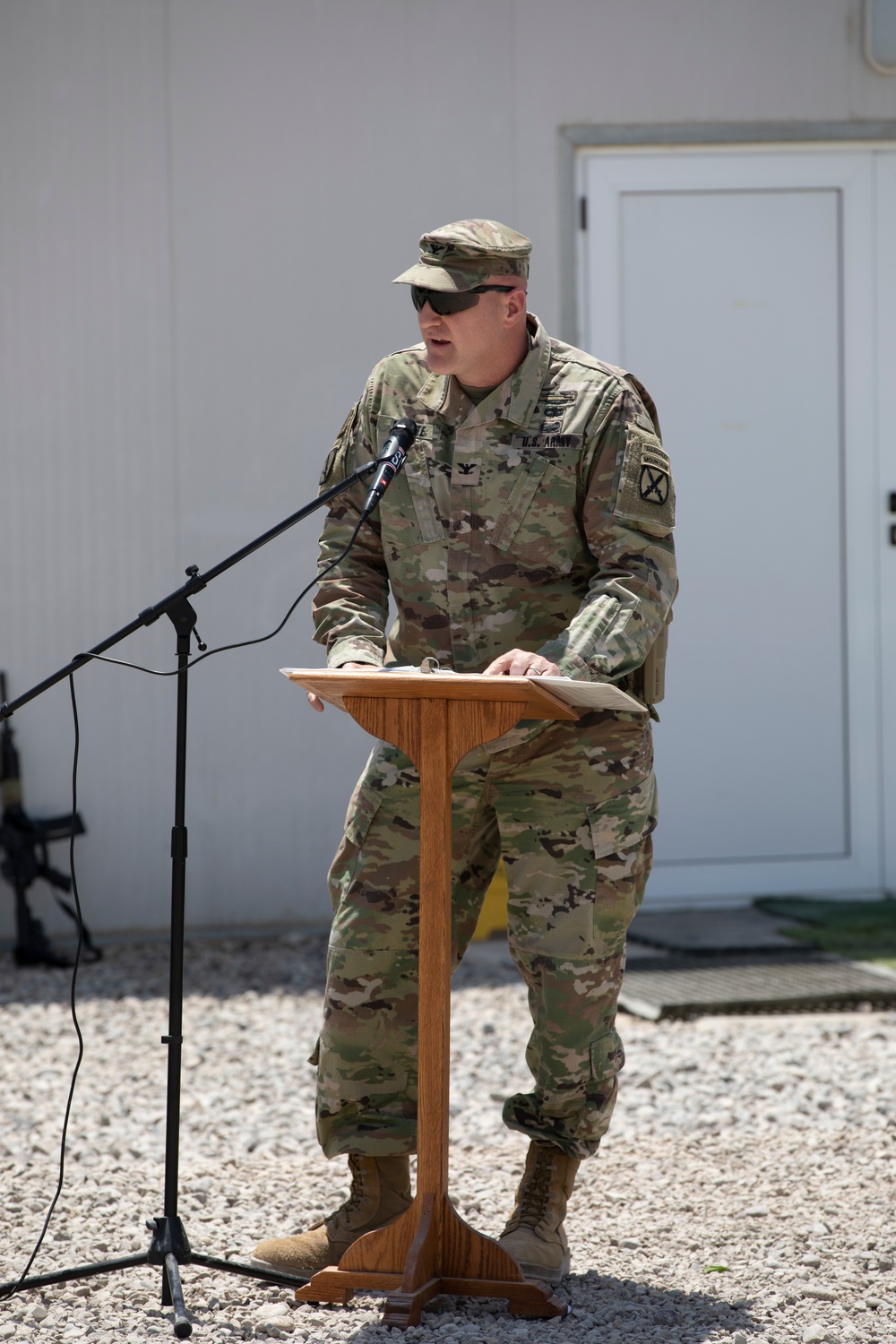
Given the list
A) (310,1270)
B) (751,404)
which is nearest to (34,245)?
(751,404)

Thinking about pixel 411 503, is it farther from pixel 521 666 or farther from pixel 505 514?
pixel 521 666

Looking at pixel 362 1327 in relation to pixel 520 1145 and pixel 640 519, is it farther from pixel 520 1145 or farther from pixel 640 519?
pixel 640 519

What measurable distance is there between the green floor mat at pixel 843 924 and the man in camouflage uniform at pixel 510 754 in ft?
9.36

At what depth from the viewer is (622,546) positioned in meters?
2.98

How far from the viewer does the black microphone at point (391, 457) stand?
2.75 meters

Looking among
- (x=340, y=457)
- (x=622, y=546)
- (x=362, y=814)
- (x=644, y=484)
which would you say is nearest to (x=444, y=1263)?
(x=362, y=814)

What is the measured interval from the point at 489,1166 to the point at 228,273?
3.81 m

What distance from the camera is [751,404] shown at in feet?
21.4

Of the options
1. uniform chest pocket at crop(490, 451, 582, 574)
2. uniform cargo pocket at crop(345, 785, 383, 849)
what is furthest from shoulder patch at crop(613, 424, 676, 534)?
uniform cargo pocket at crop(345, 785, 383, 849)

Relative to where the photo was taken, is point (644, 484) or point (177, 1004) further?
point (644, 484)

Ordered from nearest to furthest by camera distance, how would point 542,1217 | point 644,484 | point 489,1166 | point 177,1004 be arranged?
1. point 177,1004
2. point 644,484
3. point 542,1217
4. point 489,1166

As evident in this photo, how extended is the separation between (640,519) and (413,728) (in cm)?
61

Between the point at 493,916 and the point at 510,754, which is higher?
the point at 510,754

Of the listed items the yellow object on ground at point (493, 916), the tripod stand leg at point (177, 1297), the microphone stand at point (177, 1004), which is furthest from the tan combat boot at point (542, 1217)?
the yellow object on ground at point (493, 916)
